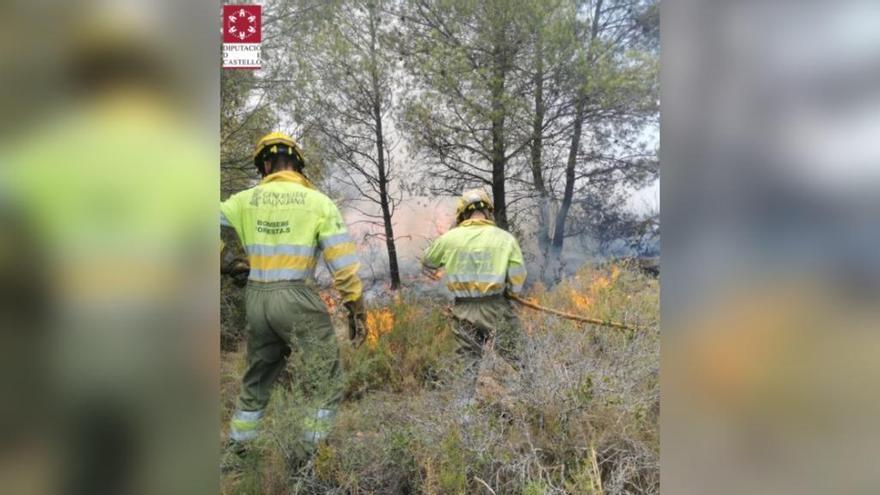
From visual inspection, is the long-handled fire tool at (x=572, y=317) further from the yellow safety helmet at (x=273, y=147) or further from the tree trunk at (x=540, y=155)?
the yellow safety helmet at (x=273, y=147)

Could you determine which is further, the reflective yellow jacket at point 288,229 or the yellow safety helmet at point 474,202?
the yellow safety helmet at point 474,202

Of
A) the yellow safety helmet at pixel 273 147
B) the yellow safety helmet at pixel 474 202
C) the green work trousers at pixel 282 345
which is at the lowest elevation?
the green work trousers at pixel 282 345

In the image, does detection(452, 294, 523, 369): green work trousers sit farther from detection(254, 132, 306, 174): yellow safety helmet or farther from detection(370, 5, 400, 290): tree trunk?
detection(254, 132, 306, 174): yellow safety helmet

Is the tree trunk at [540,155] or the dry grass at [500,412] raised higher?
the tree trunk at [540,155]

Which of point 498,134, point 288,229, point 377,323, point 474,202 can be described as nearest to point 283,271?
point 288,229

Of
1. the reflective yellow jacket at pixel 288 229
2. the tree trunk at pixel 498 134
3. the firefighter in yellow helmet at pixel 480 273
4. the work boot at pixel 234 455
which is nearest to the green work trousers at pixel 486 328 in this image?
the firefighter in yellow helmet at pixel 480 273

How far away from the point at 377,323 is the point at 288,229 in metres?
0.74

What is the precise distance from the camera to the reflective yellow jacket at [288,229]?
3.16 metres

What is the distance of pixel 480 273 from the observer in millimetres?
3350
